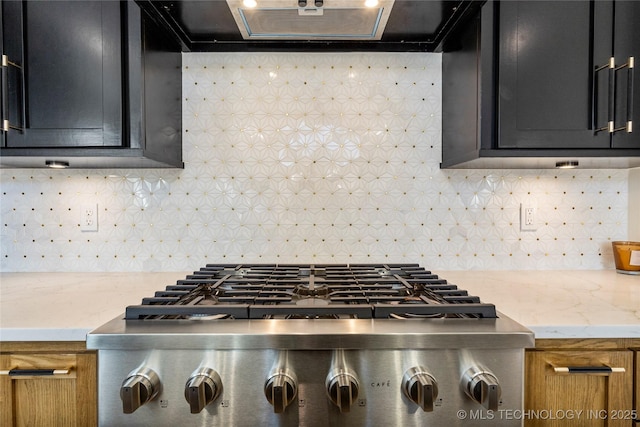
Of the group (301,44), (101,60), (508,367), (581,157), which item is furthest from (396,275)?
(101,60)

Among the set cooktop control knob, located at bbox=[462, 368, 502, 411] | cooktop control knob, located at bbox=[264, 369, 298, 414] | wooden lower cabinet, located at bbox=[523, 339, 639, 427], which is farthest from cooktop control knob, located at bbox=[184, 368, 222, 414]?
wooden lower cabinet, located at bbox=[523, 339, 639, 427]

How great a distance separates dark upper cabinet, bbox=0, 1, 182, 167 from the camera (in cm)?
129

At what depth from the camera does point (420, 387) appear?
806 mm

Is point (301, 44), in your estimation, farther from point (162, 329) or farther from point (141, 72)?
point (162, 329)

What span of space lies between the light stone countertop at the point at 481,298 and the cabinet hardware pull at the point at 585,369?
8 cm

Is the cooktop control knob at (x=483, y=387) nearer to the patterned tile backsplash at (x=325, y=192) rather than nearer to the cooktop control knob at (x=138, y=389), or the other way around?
the cooktop control knob at (x=138, y=389)

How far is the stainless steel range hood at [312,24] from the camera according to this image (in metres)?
1.28

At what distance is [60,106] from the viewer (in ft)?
4.27

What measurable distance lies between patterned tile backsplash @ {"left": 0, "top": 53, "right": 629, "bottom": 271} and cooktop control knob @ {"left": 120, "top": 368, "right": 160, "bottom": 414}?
0.83 metres

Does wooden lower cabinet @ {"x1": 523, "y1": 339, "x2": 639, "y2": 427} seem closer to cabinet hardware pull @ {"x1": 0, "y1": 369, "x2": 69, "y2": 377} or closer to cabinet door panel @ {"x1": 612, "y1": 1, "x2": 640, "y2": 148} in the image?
cabinet door panel @ {"x1": 612, "y1": 1, "x2": 640, "y2": 148}

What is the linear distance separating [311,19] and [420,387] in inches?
45.9

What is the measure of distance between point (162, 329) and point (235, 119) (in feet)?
3.35

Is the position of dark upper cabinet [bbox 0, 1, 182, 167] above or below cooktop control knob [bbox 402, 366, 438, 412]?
above

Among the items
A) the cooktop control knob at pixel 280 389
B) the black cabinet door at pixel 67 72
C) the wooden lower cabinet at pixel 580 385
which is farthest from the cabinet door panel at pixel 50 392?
the wooden lower cabinet at pixel 580 385
